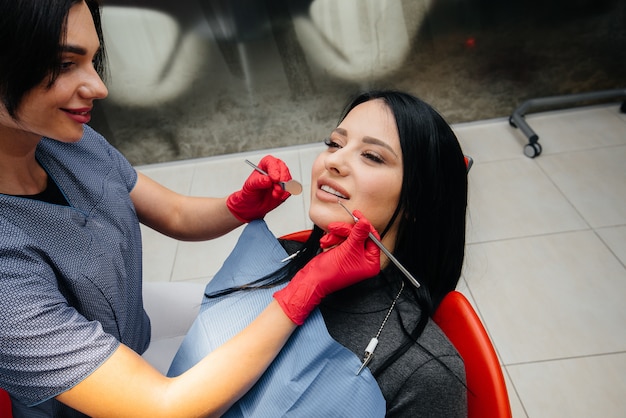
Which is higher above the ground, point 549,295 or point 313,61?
point 313,61

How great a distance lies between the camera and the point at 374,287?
1.08 m

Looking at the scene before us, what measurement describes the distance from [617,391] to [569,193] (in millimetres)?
1142

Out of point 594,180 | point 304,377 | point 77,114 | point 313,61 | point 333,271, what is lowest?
point 594,180

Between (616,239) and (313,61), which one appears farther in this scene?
(313,61)

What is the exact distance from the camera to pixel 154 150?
2947 mm

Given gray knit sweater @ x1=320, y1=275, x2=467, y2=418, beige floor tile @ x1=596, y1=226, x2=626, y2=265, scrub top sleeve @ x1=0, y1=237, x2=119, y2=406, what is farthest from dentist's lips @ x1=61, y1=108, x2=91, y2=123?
beige floor tile @ x1=596, y1=226, x2=626, y2=265

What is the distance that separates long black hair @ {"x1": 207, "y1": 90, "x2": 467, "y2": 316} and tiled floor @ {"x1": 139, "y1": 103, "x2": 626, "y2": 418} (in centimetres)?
79

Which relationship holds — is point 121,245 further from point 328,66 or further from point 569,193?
point 569,193

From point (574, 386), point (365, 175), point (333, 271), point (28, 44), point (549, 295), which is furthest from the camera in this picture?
point (549, 295)

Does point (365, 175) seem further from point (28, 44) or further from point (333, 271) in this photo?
point (28, 44)

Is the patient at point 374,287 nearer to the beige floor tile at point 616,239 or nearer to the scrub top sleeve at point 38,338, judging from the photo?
the scrub top sleeve at point 38,338

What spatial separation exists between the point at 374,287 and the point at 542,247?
136 centimetres

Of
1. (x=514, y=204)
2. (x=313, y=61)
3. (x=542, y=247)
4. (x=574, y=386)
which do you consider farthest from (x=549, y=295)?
(x=313, y=61)

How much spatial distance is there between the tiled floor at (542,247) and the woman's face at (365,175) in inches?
41.5
